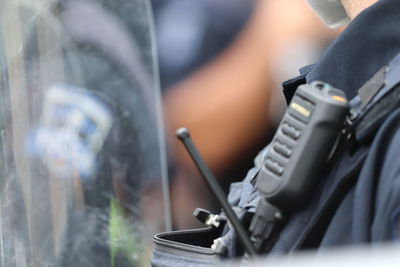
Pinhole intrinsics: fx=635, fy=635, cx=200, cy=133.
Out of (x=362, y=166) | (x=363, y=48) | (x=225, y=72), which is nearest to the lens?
(x=362, y=166)

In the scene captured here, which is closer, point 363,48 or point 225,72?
point 363,48

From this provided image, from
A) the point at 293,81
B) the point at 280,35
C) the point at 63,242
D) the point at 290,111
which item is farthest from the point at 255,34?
the point at 290,111

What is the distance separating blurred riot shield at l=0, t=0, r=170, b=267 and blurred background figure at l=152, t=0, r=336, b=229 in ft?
0.22

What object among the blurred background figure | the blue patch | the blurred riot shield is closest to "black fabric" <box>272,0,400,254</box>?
the blurred riot shield

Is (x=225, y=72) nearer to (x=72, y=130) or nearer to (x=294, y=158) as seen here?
(x=72, y=130)

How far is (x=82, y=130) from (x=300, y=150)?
129 centimetres

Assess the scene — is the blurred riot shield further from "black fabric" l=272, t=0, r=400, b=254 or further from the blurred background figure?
"black fabric" l=272, t=0, r=400, b=254

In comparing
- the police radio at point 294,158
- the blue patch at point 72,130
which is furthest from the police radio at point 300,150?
the blue patch at point 72,130

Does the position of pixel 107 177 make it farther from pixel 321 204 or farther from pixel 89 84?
pixel 321 204

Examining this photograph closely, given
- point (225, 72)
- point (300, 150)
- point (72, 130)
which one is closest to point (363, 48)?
point (300, 150)

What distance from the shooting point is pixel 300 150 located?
781 millimetres

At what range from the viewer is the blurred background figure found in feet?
7.22

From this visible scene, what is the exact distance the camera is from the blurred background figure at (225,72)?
2201mm

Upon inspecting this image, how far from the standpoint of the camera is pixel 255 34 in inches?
87.1
